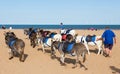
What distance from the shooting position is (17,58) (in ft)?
58.2

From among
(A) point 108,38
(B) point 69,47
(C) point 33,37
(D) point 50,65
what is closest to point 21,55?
(D) point 50,65

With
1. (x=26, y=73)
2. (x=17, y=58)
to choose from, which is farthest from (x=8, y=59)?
(x=26, y=73)

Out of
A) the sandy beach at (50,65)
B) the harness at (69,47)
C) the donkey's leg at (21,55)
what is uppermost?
the harness at (69,47)

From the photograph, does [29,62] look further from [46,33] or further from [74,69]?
[46,33]

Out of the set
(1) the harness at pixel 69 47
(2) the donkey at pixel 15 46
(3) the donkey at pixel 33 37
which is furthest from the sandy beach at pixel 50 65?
(3) the donkey at pixel 33 37

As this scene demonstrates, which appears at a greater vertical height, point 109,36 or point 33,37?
point 109,36

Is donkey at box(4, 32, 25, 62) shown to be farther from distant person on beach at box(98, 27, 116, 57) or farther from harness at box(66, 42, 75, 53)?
distant person on beach at box(98, 27, 116, 57)

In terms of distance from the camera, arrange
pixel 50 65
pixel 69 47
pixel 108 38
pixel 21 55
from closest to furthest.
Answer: pixel 69 47
pixel 50 65
pixel 21 55
pixel 108 38

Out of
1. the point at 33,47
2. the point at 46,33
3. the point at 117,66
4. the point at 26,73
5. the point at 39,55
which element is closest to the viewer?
the point at 26,73

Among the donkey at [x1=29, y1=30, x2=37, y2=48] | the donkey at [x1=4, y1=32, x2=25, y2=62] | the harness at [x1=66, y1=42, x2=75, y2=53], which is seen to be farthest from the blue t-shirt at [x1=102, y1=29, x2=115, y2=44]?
the donkey at [x1=29, y1=30, x2=37, y2=48]

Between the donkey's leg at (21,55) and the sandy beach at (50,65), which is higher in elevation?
the donkey's leg at (21,55)

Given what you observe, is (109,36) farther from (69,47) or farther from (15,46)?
(15,46)

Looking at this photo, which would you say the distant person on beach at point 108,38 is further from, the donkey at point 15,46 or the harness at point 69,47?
the donkey at point 15,46

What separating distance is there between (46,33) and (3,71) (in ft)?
21.7
